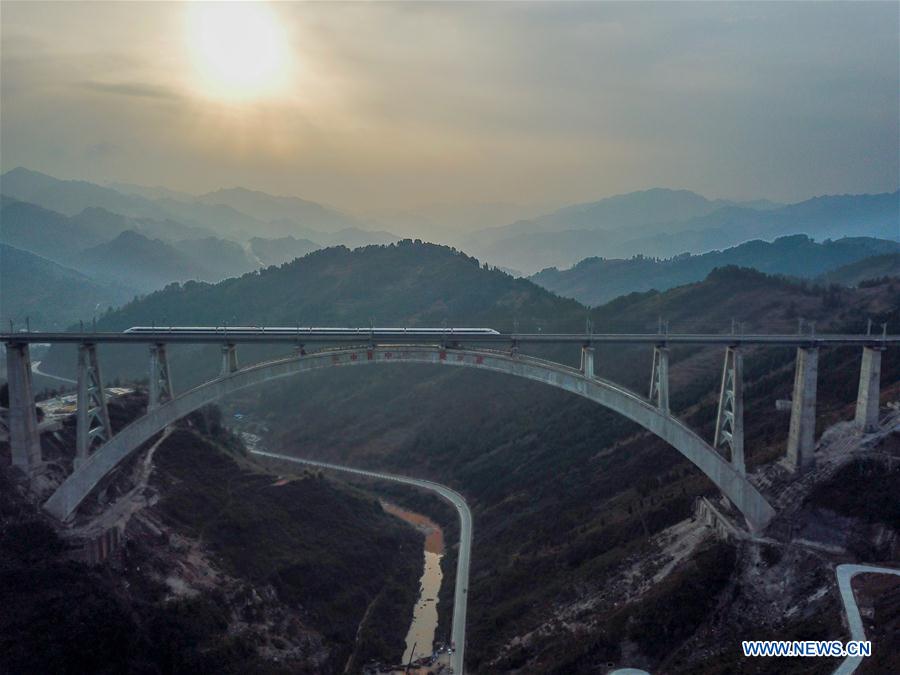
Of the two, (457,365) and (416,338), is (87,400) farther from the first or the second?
(457,365)

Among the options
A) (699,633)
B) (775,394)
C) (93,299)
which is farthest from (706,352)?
(93,299)

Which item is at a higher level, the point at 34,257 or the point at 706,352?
the point at 34,257

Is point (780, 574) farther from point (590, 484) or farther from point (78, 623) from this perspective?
point (78, 623)

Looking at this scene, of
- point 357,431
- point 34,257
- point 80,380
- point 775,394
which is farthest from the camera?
point 34,257

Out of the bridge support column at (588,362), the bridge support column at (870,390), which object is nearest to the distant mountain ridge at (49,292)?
the bridge support column at (588,362)

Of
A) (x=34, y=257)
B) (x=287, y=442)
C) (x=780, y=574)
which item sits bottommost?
(x=287, y=442)
